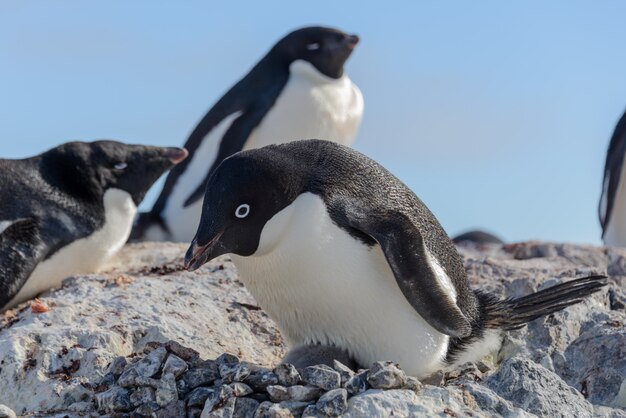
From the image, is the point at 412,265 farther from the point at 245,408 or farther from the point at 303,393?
the point at 245,408

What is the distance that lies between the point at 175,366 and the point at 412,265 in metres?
1.08

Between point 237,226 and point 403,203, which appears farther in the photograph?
point 403,203

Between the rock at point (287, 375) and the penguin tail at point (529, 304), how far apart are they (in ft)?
4.79

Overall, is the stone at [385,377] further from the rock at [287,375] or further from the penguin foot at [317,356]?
the penguin foot at [317,356]

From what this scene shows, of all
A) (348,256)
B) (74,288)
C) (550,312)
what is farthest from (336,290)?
(74,288)

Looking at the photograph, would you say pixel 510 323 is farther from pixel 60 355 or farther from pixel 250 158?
pixel 60 355

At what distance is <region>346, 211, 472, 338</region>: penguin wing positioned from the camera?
4984 mm

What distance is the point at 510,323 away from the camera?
18.9ft

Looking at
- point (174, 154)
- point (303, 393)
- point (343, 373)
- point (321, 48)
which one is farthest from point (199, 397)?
point (321, 48)

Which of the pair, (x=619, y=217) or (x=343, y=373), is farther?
(x=619, y=217)

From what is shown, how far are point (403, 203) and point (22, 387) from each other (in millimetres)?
2023

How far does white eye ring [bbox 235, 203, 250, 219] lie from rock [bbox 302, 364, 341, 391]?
0.79 m

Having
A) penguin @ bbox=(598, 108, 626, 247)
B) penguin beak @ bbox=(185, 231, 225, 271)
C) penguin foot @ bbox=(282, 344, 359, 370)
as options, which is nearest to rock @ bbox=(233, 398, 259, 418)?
penguin foot @ bbox=(282, 344, 359, 370)

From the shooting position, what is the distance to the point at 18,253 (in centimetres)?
772
